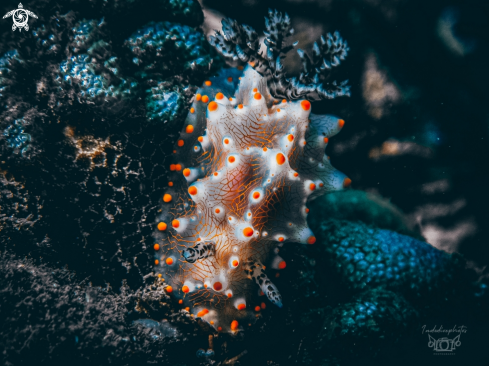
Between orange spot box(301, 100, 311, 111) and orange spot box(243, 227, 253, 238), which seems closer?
orange spot box(243, 227, 253, 238)

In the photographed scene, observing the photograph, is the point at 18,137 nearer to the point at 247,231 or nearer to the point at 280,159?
the point at 247,231

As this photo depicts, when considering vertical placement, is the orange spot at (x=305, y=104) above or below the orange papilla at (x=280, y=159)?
above

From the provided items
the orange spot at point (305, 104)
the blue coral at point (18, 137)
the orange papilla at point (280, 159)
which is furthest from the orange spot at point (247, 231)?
the blue coral at point (18, 137)

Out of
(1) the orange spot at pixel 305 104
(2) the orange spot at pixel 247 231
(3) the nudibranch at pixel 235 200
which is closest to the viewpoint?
(2) the orange spot at pixel 247 231

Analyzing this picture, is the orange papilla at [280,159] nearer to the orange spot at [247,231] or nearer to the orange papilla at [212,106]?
the orange spot at [247,231]

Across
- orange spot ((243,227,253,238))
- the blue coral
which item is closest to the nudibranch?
orange spot ((243,227,253,238))

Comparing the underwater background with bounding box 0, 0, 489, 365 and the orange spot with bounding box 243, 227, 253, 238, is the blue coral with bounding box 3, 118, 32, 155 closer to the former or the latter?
the underwater background with bounding box 0, 0, 489, 365

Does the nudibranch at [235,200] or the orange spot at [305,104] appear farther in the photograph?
the orange spot at [305,104]
